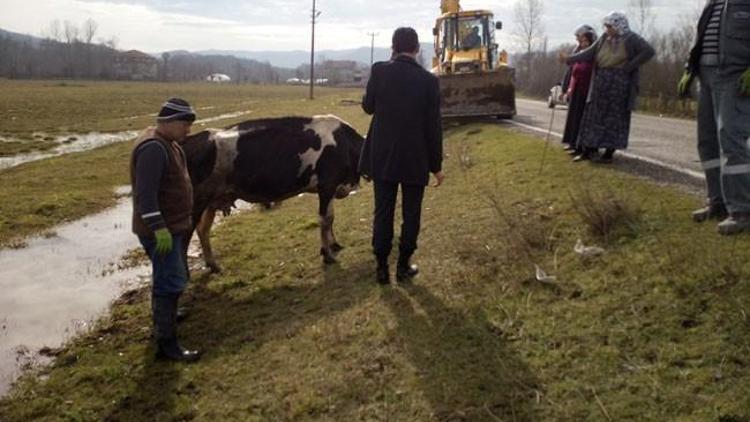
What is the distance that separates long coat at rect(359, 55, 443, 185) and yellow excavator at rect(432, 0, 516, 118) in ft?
39.6

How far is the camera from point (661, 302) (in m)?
4.51

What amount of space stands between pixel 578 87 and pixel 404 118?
427 centimetres

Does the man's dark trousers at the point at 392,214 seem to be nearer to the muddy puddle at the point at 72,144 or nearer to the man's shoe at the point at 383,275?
the man's shoe at the point at 383,275

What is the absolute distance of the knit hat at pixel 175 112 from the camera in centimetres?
494

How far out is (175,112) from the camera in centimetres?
495

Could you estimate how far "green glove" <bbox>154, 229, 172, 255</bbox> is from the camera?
4746mm

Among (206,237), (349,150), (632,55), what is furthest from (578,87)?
(206,237)

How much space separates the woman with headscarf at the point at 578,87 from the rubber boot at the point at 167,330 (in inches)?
250

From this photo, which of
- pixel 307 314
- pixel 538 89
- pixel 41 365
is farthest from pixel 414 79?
pixel 538 89

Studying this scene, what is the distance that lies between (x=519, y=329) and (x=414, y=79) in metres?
2.42

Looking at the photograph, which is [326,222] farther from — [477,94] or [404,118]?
[477,94]

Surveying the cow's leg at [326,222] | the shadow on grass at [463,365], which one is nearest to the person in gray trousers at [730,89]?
the shadow on grass at [463,365]

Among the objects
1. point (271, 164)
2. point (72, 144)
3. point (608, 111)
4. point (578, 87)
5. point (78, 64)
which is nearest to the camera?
point (271, 164)

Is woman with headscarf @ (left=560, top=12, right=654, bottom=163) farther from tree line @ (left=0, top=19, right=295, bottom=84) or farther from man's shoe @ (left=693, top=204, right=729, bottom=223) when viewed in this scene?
tree line @ (left=0, top=19, right=295, bottom=84)
